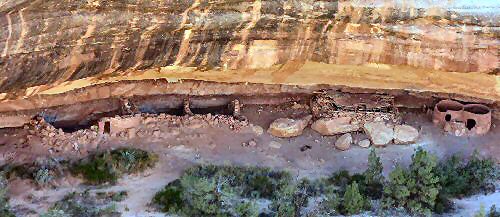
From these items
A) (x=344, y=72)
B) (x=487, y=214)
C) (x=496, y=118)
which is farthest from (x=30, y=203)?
(x=496, y=118)

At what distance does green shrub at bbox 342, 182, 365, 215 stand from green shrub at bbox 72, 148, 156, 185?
315cm

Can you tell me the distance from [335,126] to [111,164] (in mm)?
3874

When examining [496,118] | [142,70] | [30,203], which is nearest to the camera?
[30,203]

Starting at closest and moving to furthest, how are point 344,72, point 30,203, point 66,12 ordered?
1. point 66,12
2. point 30,203
3. point 344,72

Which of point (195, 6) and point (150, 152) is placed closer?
point (195, 6)

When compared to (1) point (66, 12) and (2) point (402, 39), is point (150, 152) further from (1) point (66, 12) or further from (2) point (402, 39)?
(2) point (402, 39)

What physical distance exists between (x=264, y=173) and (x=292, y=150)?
Result: 1.03m

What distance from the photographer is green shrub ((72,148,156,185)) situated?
10258 mm

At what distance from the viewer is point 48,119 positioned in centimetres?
1138

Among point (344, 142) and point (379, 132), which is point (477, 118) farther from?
point (344, 142)

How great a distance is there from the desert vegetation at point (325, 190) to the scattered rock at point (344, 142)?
2.70 feet

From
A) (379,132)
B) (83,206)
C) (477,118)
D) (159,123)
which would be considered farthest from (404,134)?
(83,206)

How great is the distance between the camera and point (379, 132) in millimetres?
11625

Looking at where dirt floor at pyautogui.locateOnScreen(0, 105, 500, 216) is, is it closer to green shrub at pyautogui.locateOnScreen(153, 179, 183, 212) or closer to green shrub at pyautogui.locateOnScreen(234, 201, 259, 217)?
green shrub at pyautogui.locateOnScreen(153, 179, 183, 212)
